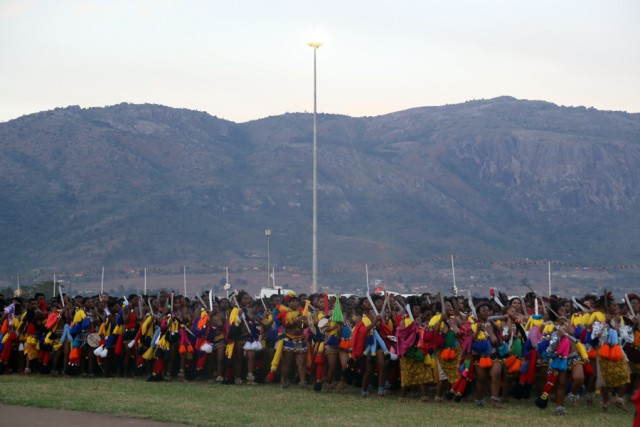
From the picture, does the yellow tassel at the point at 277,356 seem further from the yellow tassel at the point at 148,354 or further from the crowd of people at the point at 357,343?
the yellow tassel at the point at 148,354

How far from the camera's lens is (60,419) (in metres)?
16.4

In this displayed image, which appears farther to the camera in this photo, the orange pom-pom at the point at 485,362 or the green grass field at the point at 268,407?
the orange pom-pom at the point at 485,362

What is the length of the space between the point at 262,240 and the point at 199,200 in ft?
43.7

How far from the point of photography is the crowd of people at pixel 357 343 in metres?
18.2

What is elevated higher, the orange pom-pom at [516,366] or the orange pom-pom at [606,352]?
the orange pom-pom at [606,352]

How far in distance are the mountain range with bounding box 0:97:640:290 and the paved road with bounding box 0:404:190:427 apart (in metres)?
80.9

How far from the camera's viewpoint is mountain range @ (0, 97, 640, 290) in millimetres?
106938

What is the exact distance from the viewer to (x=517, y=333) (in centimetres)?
1867

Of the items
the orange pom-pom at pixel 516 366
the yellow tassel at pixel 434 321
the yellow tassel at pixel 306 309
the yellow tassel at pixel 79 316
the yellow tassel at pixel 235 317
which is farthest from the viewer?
the yellow tassel at pixel 79 316

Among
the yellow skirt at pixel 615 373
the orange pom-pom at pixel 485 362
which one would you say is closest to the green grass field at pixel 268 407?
the yellow skirt at pixel 615 373

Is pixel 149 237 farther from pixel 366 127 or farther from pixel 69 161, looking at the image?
pixel 366 127

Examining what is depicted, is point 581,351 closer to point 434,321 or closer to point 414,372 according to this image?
point 434,321

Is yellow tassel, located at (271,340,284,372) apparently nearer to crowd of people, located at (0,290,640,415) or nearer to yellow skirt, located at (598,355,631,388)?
crowd of people, located at (0,290,640,415)

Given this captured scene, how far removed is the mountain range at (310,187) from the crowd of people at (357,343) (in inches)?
2915
